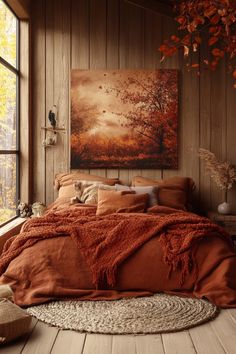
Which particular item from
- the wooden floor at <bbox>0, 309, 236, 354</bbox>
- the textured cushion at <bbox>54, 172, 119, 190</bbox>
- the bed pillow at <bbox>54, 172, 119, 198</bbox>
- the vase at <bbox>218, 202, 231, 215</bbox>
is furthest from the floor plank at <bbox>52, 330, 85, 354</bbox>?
the vase at <bbox>218, 202, 231, 215</bbox>

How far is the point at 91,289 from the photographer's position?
13.5ft

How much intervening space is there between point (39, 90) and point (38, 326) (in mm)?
3684

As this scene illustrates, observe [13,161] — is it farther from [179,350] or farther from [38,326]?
[179,350]

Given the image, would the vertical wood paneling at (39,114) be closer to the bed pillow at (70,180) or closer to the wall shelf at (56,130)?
the wall shelf at (56,130)

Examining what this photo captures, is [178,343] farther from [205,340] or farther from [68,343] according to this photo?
[68,343]

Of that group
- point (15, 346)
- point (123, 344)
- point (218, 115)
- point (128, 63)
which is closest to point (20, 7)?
point (128, 63)

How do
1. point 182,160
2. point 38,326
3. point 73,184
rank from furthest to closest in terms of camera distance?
point 182,160 < point 73,184 < point 38,326

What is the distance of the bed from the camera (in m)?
4.05

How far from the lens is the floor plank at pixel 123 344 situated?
2984mm

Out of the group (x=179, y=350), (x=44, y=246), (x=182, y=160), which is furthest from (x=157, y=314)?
(x=182, y=160)

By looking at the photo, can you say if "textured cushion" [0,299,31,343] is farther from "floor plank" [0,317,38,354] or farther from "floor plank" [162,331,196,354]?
"floor plank" [162,331,196,354]

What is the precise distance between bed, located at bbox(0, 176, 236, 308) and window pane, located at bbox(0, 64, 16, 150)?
164 cm

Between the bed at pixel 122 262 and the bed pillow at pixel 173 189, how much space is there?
54.1 inches

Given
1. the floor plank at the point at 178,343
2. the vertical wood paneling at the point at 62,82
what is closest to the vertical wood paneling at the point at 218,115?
the vertical wood paneling at the point at 62,82
